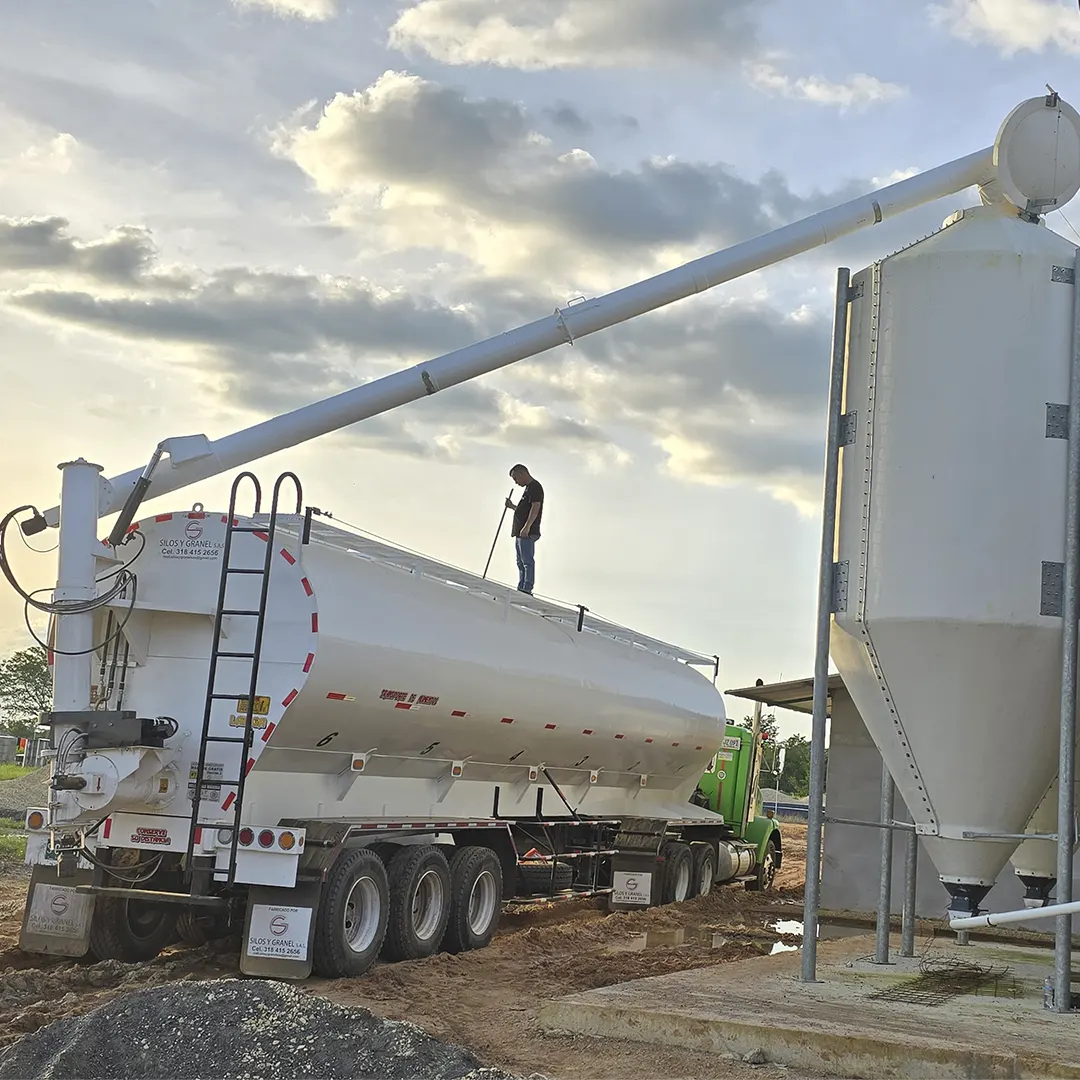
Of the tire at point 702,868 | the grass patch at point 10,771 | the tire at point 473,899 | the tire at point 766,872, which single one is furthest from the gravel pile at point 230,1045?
the grass patch at point 10,771

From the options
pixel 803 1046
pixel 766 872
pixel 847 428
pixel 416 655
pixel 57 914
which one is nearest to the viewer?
pixel 803 1046

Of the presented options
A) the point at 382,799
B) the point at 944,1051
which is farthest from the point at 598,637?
the point at 944,1051

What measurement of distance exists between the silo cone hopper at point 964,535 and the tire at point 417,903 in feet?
14.6

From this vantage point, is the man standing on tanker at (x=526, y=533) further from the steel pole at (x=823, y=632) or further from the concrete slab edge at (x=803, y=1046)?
the concrete slab edge at (x=803, y=1046)

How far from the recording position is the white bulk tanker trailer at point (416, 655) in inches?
400

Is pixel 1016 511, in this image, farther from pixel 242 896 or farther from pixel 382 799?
pixel 242 896

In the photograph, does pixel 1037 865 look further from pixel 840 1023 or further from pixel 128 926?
pixel 128 926

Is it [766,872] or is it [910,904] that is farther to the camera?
[766,872]

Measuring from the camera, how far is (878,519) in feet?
34.5

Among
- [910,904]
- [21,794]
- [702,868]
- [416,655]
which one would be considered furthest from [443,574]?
[21,794]

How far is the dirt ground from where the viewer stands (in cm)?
831

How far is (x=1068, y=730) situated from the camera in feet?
32.1

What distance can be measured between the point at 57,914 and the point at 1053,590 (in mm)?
8513

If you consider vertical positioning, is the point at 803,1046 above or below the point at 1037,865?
below
